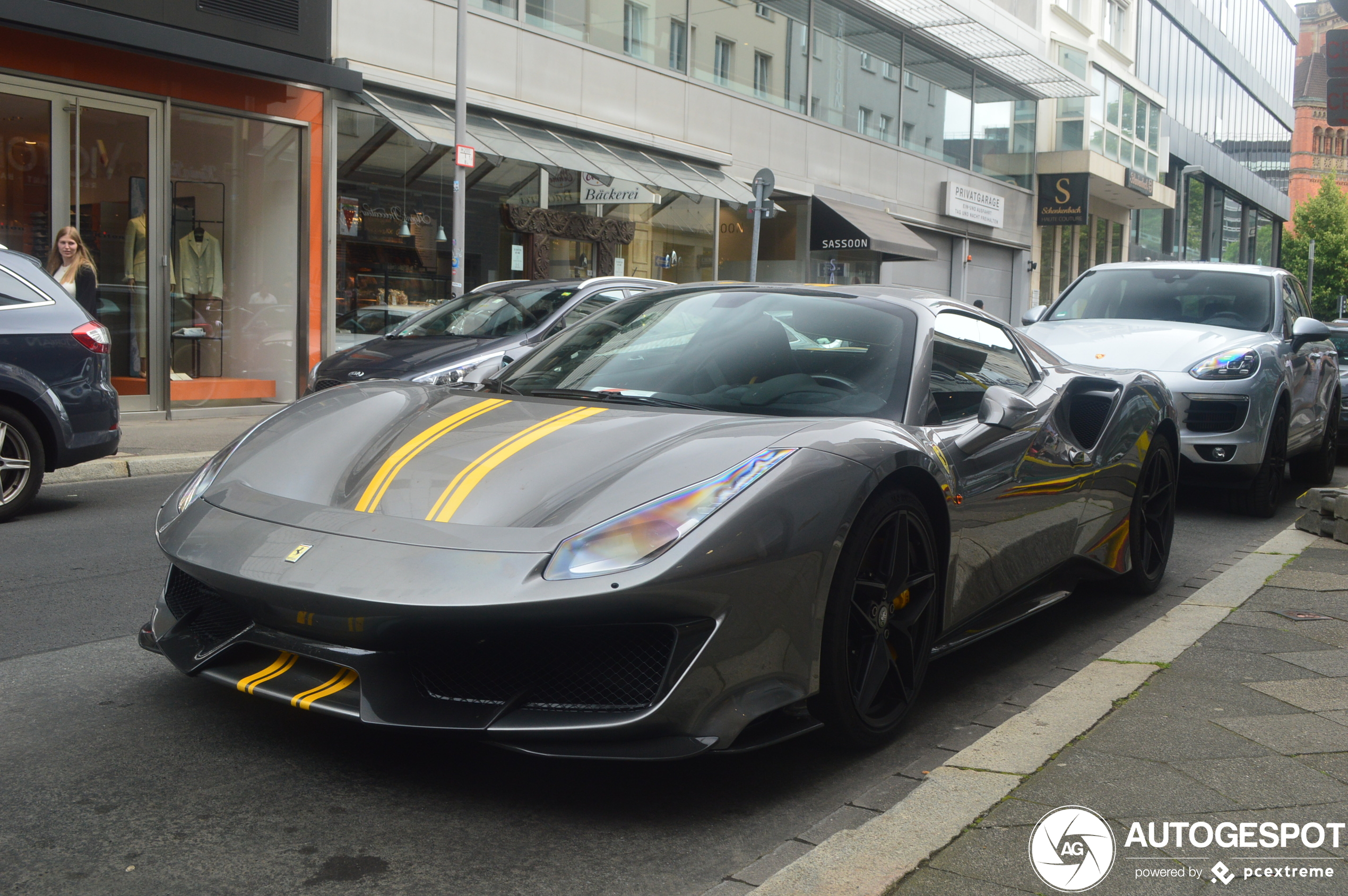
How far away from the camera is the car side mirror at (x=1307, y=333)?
8445 millimetres

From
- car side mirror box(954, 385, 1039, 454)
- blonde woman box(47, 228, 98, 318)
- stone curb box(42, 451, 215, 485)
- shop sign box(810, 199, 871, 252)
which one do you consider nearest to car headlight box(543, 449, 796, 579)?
car side mirror box(954, 385, 1039, 454)

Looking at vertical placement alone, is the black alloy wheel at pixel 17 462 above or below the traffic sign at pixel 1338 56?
below

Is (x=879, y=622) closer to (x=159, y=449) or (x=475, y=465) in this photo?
(x=475, y=465)

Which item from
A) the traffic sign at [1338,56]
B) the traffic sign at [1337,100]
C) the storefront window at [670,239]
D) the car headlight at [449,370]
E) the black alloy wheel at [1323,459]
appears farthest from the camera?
the storefront window at [670,239]

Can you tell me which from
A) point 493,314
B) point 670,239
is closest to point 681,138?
point 670,239

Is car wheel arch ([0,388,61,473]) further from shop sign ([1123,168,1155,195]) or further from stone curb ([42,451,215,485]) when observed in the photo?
shop sign ([1123,168,1155,195])

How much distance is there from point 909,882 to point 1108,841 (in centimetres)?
53

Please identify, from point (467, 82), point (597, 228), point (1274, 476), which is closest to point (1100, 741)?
point (1274, 476)

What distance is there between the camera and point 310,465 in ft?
10.6

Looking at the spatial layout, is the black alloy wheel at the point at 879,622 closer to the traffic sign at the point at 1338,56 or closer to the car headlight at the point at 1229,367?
the car headlight at the point at 1229,367

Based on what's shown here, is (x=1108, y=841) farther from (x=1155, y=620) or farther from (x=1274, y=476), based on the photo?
(x=1274, y=476)

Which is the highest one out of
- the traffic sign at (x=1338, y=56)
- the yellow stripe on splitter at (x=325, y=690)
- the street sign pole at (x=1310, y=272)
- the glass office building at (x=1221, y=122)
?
the glass office building at (x=1221, y=122)

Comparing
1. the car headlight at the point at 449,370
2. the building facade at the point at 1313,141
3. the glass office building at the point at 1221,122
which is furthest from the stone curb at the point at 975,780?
the building facade at the point at 1313,141

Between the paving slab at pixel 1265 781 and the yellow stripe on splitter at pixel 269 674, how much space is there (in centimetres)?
219
